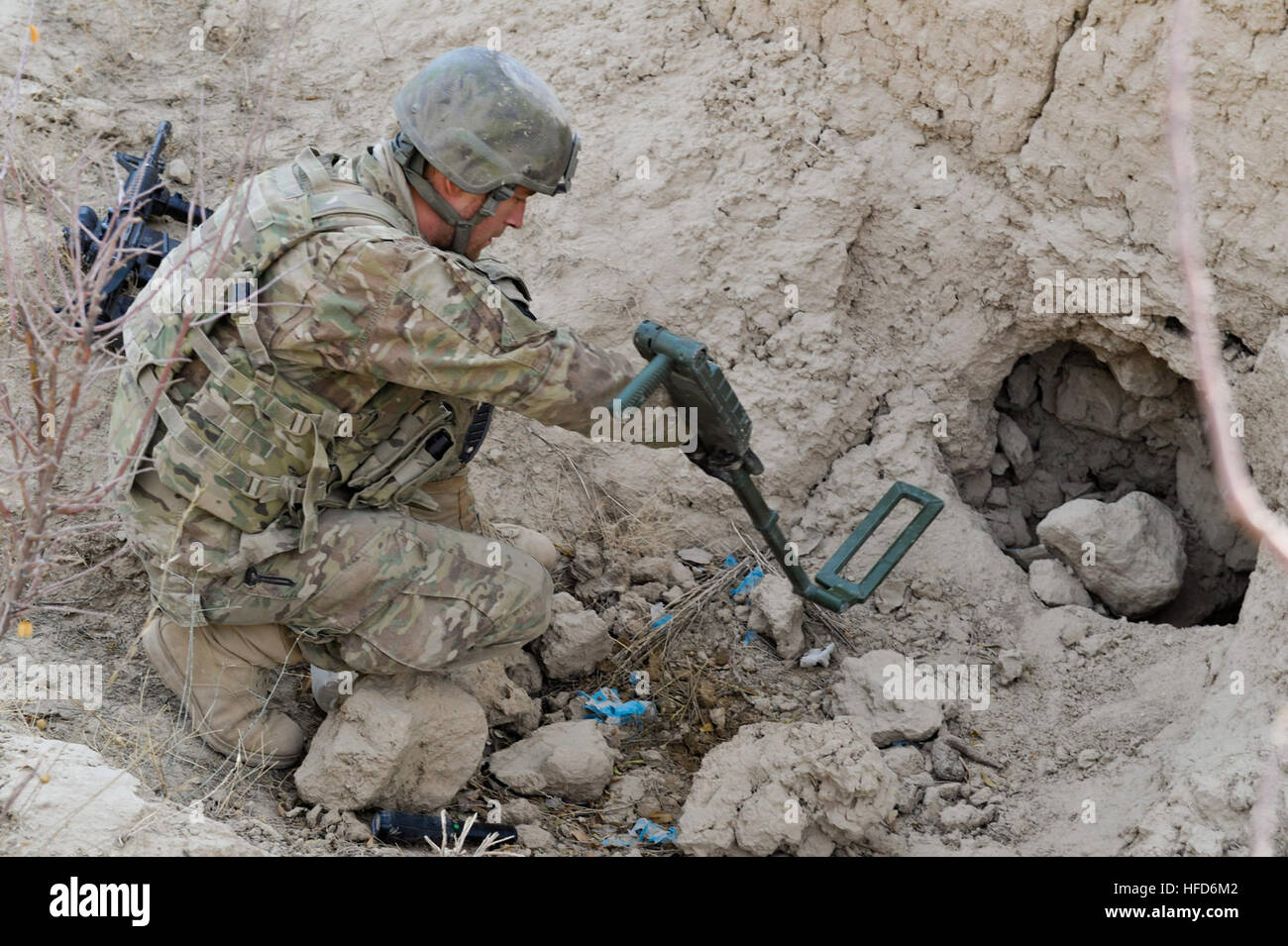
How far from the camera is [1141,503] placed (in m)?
4.13

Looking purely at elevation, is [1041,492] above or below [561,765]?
above

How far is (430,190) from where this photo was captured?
3.14 meters

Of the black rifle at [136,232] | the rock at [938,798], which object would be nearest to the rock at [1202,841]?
the rock at [938,798]

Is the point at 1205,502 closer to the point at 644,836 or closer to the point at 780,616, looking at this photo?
the point at 780,616

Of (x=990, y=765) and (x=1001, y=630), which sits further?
(x=1001, y=630)

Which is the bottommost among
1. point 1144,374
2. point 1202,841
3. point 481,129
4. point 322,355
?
point 1202,841

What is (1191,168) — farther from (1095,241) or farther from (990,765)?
(990,765)

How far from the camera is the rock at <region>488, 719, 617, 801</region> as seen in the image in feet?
11.1

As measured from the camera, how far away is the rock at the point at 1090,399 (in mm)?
4414

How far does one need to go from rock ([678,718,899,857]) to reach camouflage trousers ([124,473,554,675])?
735 millimetres

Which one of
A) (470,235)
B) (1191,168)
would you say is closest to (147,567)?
(470,235)

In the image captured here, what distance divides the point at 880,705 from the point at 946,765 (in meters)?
0.27

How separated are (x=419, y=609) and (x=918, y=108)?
96.2 inches

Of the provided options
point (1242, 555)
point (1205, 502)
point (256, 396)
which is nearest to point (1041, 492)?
point (1205, 502)
